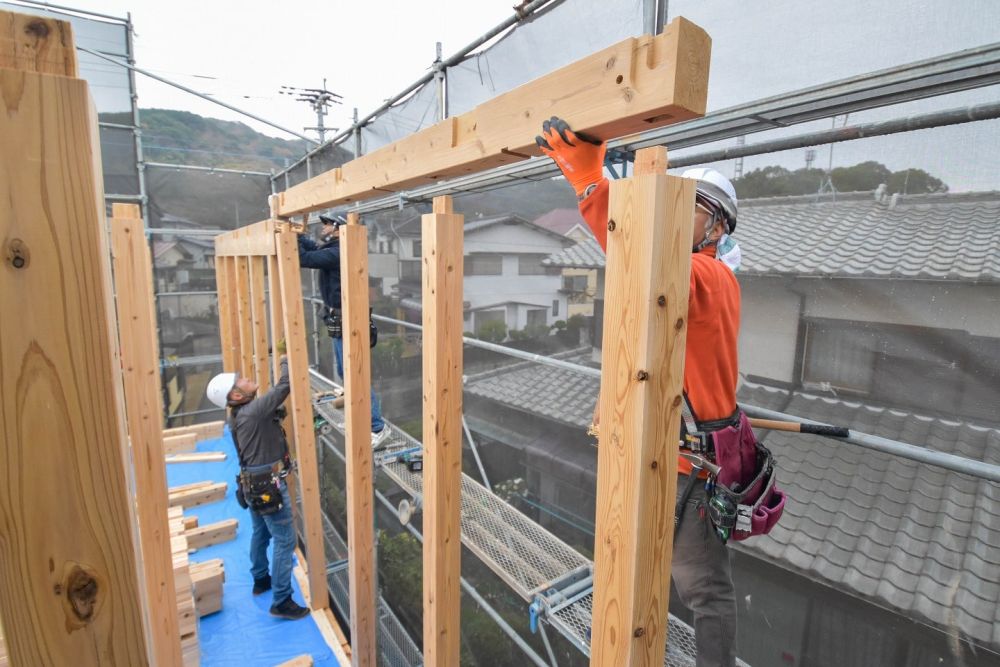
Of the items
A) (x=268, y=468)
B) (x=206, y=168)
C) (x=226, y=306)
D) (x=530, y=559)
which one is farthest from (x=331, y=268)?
(x=206, y=168)

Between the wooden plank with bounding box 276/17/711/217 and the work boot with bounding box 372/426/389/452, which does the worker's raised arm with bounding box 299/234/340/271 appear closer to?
the work boot with bounding box 372/426/389/452

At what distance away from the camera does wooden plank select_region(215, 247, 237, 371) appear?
6270mm

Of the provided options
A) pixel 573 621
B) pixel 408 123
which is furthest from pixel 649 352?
pixel 408 123

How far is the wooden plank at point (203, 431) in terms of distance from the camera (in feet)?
24.9

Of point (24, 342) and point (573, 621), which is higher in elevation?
point (24, 342)

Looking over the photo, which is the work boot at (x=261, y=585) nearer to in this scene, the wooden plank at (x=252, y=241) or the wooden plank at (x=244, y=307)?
the wooden plank at (x=244, y=307)

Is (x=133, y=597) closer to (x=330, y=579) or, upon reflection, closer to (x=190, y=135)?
(x=330, y=579)

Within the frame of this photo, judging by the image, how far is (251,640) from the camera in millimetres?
3852

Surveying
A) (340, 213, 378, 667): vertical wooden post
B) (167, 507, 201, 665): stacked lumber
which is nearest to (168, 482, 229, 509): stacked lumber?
(167, 507, 201, 665): stacked lumber

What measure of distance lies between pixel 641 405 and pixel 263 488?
4000 mm

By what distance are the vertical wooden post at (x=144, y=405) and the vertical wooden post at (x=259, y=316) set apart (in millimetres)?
2138

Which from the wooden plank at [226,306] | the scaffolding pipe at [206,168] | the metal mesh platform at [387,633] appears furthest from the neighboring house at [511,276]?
the scaffolding pipe at [206,168]

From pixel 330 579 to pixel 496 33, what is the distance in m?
4.78

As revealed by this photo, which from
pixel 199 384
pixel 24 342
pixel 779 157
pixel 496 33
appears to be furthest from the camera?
pixel 199 384
